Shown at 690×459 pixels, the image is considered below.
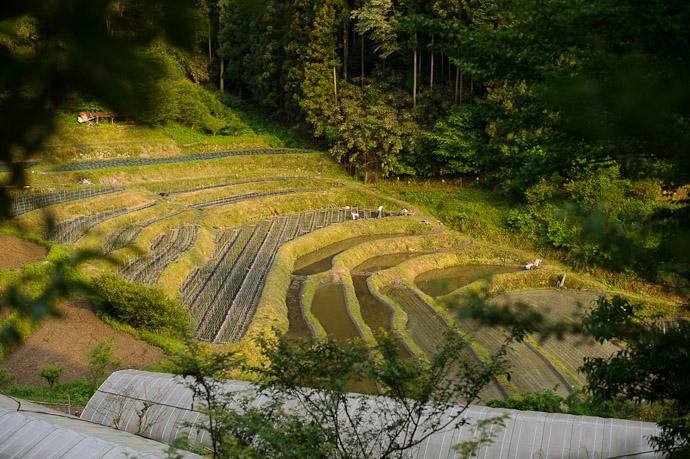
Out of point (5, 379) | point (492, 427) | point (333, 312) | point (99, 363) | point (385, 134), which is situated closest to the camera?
point (492, 427)

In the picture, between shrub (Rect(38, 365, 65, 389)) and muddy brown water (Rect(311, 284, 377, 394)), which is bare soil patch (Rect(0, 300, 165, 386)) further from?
muddy brown water (Rect(311, 284, 377, 394))

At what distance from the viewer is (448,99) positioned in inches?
1096

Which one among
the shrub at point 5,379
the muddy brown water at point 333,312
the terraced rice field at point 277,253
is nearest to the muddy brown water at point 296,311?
the terraced rice field at point 277,253

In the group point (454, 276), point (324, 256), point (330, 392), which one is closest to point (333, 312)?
point (324, 256)

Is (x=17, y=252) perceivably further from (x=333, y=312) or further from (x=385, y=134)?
(x=385, y=134)

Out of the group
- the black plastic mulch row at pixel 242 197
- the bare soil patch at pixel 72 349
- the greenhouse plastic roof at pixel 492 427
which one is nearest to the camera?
the greenhouse plastic roof at pixel 492 427

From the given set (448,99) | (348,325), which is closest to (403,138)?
(448,99)

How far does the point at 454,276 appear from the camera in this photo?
20047 millimetres

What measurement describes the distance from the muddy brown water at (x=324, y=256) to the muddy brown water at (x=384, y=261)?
4.02 ft

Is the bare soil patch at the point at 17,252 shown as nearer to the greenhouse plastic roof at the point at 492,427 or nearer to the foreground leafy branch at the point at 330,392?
the greenhouse plastic roof at the point at 492,427

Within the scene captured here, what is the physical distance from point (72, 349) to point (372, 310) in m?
8.71

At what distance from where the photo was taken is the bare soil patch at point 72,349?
1062 centimetres

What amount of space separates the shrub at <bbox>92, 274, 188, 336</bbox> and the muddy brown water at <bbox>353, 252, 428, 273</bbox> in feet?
28.9

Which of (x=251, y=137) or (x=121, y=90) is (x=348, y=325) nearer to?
(x=121, y=90)
